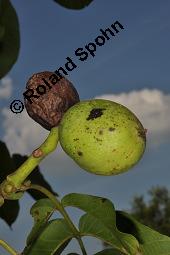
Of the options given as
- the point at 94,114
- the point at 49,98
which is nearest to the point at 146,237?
the point at 94,114

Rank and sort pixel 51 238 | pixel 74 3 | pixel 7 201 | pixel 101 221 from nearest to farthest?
pixel 101 221, pixel 51 238, pixel 74 3, pixel 7 201

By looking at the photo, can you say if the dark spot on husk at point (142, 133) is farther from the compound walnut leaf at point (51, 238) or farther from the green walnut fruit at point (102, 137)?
the compound walnut leaf at point (51, 238)

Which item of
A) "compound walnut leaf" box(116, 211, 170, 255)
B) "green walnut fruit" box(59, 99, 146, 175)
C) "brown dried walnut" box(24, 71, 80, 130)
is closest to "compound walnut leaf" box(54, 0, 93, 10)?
"brown dried walnut" box(24, 71, 80, 130)

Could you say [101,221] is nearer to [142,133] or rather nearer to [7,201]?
[142,133]

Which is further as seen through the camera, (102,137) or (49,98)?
(49,98)

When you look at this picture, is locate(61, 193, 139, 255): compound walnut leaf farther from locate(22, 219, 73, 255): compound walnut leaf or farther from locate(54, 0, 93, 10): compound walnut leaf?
locate(54, 0, 93, 10): compound walnut leaf

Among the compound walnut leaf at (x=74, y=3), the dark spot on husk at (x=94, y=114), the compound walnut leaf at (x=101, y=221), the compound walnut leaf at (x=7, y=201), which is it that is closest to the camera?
the compound walnut leaf at (x=101, y=221)

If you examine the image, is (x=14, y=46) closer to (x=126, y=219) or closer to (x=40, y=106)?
(x=40, y=106)

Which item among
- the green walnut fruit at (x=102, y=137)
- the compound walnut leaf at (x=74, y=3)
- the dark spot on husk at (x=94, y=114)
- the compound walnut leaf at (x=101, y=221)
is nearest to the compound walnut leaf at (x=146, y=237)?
the compound walnut leaf at (x=101, y=221)
